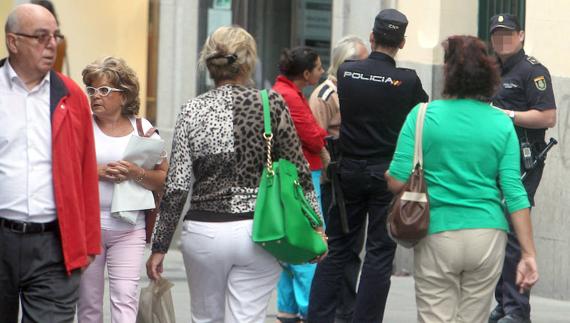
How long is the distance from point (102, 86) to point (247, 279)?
4.95ft

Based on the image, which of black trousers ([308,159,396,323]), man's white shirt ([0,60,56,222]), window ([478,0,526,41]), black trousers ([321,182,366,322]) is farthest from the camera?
window ([478,0,526,41])

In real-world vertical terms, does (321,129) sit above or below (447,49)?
below

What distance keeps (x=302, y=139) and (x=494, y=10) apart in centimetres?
360

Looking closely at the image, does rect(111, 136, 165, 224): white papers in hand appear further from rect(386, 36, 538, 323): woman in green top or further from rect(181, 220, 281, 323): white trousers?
rect(386, 36, 538, 323): woman in green top

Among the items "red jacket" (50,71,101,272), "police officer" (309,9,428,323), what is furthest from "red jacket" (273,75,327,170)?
"red jacket" (50,71,101,272)

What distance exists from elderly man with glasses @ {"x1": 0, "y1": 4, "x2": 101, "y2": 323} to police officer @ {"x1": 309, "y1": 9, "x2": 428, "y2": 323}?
8.68 ft

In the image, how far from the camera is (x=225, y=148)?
648cm

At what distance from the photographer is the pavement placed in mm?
10033

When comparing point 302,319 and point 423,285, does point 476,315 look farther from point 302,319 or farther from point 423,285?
point 302,319

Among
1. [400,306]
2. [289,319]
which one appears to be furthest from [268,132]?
[400,306]

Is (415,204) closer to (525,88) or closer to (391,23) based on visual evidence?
(391,23)

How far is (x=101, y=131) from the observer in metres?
7.53

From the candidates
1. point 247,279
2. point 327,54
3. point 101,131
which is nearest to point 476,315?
point 247,279

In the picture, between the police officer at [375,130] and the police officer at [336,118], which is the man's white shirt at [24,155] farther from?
the police officer at [336,118]
